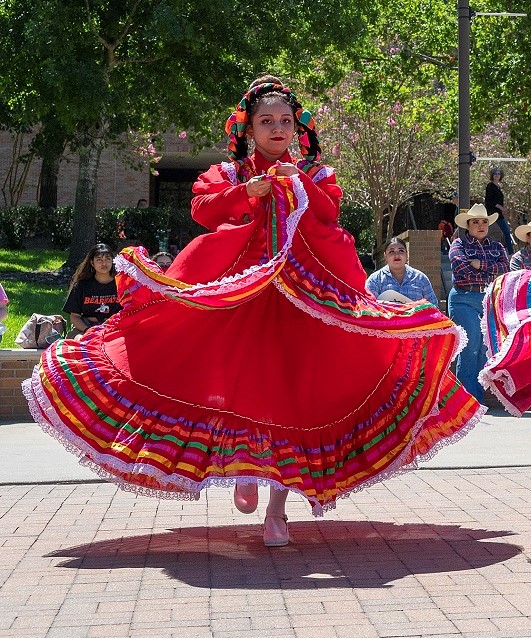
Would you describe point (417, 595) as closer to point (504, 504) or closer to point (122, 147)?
point (504, 504)

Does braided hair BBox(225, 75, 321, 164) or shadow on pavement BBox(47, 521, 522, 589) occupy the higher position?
braided hair BBox(225, 75, 321, 164)

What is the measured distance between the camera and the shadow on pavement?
4.99m

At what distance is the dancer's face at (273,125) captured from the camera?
18.7 feet

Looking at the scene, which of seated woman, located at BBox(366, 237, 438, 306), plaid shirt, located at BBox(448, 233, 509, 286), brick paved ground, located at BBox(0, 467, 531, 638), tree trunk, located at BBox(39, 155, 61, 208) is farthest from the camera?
tree trunk, located at BBox(39, 155, 61, 208)

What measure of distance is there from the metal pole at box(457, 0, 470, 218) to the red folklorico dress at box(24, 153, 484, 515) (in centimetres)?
895

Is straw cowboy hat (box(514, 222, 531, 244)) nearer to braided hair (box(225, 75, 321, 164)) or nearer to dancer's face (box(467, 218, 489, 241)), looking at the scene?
dancer's face (box(467, 218, 489, 241))

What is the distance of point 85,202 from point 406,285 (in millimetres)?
11383

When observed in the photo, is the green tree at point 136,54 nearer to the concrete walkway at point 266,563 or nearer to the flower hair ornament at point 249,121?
the concrete walkway at point 266,563

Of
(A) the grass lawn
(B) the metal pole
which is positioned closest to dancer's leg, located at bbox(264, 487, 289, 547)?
(A) the grass lawn

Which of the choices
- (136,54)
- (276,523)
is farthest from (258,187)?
(136,54)

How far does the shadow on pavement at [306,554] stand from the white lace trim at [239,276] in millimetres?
1192

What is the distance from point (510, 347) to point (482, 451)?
3.10 metres

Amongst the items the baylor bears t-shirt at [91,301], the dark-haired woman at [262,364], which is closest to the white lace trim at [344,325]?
the dark-haired woman at [262,364]

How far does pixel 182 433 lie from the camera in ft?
17.7
